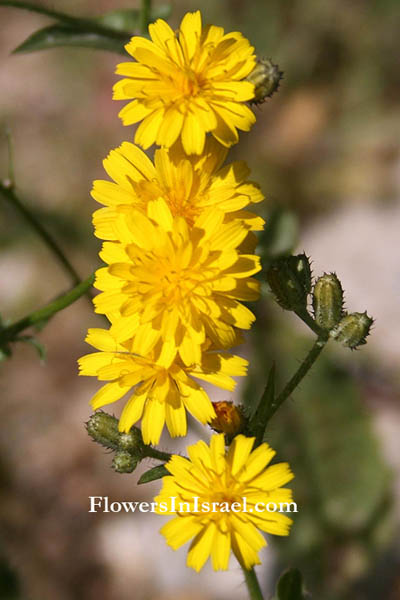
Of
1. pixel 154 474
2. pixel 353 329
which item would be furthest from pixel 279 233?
pixel 154 474

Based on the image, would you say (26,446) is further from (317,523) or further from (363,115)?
(363,115)

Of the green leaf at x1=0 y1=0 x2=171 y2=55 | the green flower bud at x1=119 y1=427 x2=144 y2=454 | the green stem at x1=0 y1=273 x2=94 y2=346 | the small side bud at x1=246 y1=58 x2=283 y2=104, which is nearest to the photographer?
the small side bud at x1=246 y1=58 x2=283 y2=104

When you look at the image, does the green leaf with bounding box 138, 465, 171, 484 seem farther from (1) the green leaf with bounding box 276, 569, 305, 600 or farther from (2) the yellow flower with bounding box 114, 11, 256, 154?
(2) the yellow flower with bounding box 114, 11, 256, 154

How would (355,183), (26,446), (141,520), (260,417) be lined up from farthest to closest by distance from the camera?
(355,183)
(26,446)
(141,520)
(260,417)

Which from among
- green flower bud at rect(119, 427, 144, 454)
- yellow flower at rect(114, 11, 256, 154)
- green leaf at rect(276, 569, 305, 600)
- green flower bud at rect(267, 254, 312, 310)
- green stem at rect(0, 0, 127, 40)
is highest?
green stem at rect(0, 0, 127, 40)

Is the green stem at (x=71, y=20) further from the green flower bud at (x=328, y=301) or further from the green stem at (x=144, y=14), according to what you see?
the green flower bud at (x=328, y=301)

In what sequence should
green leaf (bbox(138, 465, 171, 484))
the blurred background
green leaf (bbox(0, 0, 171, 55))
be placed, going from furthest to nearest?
the blurred background → green leaf (bbox(0, 0, 171, 55)) → green leaf (bbox(138, 465, 171, 484))

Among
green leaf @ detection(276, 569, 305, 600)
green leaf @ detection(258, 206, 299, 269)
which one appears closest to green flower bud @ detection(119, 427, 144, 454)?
green leaf @ detection(276, 569, 305, 600)

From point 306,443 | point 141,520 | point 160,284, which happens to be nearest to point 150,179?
point 160,284
